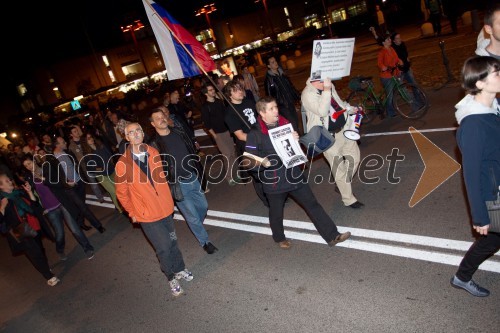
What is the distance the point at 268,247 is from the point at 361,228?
131cm

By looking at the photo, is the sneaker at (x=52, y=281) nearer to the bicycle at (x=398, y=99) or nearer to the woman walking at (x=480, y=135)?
the woman walking at (x=480, y=135)

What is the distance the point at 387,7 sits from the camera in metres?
36.2

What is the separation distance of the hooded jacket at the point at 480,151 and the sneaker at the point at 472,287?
2.72 ft

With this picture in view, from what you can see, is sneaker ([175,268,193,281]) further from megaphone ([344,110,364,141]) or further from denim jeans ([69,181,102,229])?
denim jeans ([69,181,102,229])

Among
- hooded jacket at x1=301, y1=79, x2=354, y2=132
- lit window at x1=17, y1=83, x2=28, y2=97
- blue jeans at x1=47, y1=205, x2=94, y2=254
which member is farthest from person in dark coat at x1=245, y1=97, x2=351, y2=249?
lit window at x1=17, y1=83, x2=28, y2=97

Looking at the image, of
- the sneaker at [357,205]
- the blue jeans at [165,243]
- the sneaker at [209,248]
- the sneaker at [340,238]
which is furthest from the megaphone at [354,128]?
the blue jeans at [165,243]

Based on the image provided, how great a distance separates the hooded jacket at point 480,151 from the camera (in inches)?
106

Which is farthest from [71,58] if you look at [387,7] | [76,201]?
[76,201]

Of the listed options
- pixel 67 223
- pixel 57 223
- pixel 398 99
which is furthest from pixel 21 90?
pixel 398 99

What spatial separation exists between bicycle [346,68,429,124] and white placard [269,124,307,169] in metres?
4.48

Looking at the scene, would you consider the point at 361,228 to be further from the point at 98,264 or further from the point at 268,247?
the point at 98,264

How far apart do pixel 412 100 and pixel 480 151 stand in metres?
6.67

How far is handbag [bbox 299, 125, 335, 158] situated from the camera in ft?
16.0

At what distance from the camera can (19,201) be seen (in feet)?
19.8
